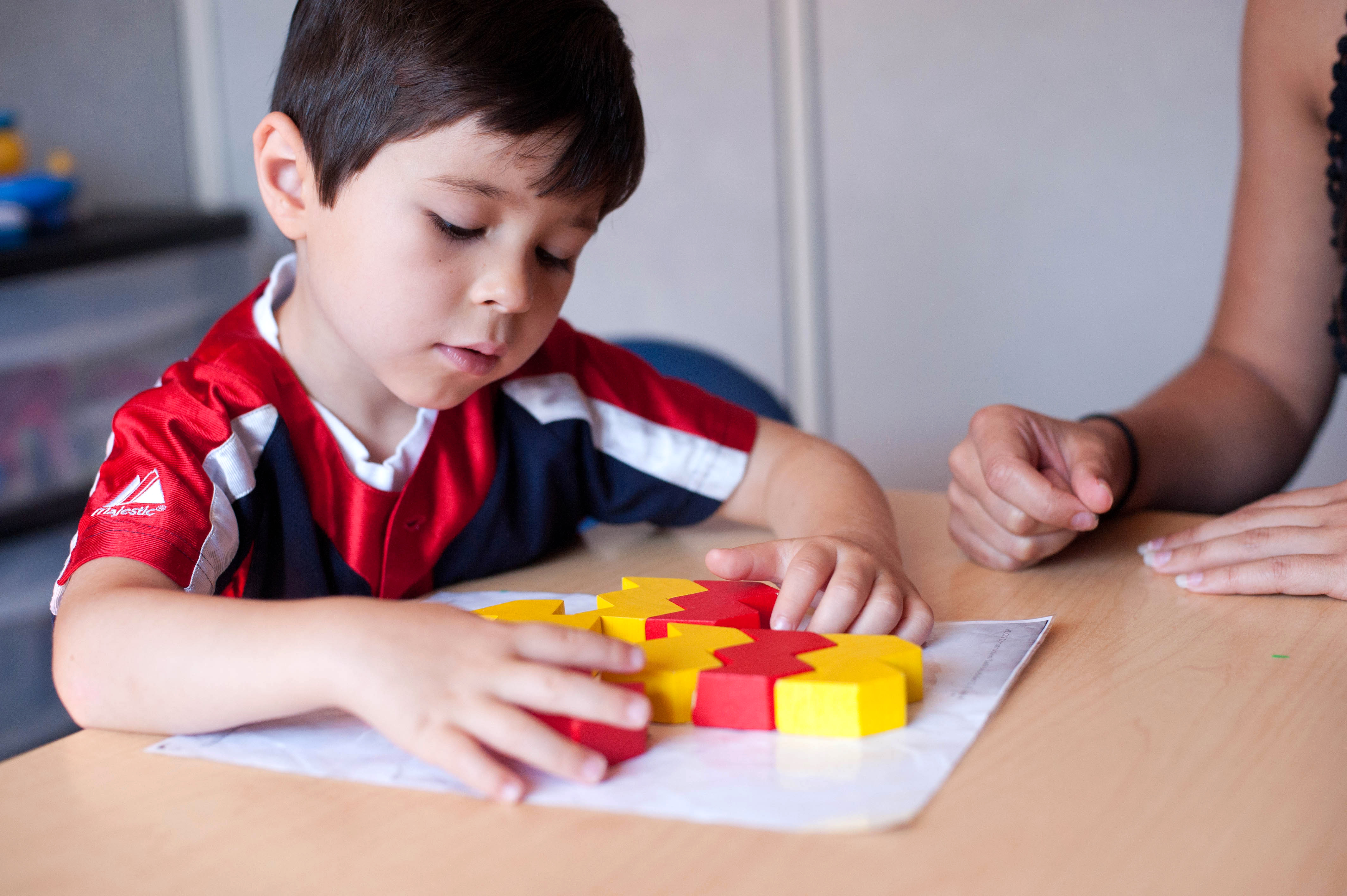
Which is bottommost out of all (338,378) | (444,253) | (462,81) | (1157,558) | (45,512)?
(45,512)

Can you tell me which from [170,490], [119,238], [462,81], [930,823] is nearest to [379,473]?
[170,490]

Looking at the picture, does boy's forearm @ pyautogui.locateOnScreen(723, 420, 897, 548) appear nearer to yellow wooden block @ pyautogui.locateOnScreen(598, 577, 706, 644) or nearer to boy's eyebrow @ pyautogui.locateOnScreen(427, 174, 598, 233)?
yellow wooden block @ pyautogui.locateOnScreen(598, 577, 706, 644)

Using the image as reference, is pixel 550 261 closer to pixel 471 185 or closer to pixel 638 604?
pixel 471 185

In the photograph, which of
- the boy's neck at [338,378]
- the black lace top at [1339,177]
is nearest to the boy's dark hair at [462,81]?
the boy's neck at [338,378]

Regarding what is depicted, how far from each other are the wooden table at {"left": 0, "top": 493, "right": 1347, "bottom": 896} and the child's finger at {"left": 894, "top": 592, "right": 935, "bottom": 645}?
75 mm

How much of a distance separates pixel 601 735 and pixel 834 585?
0.71 feet

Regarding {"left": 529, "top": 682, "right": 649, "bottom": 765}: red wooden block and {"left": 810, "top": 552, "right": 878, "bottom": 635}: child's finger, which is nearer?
{"left": 529, "top": 682, "right": 649, "bottom": 765}: red wooden block

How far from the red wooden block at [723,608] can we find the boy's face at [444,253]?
8.9 inches

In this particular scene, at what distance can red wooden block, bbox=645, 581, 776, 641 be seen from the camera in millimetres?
636

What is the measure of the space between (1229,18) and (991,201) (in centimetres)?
48

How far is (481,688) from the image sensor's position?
0.52 meters

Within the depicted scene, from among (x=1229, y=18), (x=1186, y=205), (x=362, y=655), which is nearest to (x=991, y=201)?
(x=1186, y=205)

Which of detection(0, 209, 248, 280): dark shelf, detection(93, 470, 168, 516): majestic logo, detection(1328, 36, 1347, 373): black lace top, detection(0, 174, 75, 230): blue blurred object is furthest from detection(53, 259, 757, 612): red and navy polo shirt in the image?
detection(0, 174, 75, 230): blue blurred object

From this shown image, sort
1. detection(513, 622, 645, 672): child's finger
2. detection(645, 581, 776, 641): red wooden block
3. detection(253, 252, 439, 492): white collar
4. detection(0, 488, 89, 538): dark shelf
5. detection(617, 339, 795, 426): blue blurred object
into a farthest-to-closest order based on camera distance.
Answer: detection(0, 488, 89, 538): dark shelf, detection(617, 339, 795, 426): blue blurred object, detection(253, 252, 439, 492): white collar, detection(645, 581, 776, 641): red wooden block, detection(513, 622, 645, 672): child's finger
